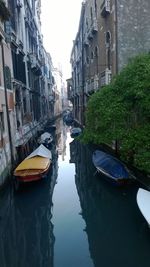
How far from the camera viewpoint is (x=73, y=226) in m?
10.6

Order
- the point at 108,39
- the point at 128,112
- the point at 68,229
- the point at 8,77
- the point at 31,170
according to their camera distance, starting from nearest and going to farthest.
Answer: the point at 68,229 < the point at 128,112 < the point at 31,170 < the point at 8,77 < the point at 108,39

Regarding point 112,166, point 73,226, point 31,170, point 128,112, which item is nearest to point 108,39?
point 128,112

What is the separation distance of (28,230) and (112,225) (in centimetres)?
287

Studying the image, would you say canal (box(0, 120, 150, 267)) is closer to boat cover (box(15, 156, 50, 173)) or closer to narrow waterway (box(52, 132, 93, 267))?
narrow waterway (box(52, 132, 93, 267))

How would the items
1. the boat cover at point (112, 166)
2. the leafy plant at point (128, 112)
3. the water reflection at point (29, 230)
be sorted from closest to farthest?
the water reflection at point (29, 230) → the leafy plant at point (128, 112) → the boat cover at point (112, 166)

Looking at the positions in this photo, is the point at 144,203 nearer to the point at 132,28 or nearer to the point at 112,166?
the point at 112,166

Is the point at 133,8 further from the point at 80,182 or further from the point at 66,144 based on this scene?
the point at 66,144

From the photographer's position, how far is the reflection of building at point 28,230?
8617 millimetres

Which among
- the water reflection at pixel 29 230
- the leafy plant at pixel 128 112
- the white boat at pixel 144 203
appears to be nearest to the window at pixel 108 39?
the leafy plant at pixel 128 112

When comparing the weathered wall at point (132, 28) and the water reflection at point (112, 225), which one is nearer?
the water reflection at point (112, 225)

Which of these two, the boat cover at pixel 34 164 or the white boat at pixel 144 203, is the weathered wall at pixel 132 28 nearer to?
the boat cover at pixel 34 164

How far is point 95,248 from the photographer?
907 cm

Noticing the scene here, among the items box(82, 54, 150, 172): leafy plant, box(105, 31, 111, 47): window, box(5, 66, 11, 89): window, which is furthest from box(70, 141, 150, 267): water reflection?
box(105, 31, 111, 47): window

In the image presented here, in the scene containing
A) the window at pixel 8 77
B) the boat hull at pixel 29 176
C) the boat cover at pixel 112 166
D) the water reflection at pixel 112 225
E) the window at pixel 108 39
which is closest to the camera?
the water reflection at pixel 112 225
